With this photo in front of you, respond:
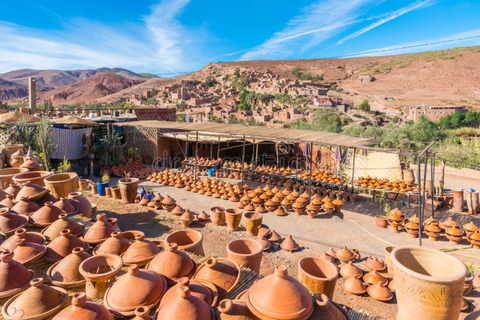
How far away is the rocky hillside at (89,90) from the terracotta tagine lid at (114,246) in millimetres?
65093

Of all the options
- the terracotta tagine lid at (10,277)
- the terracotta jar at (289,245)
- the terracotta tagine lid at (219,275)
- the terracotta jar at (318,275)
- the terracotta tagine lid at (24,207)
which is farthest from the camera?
the terracotta jar at (289,245)

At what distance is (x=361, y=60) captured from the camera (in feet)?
253

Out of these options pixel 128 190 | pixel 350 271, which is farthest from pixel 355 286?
pixel 128 190

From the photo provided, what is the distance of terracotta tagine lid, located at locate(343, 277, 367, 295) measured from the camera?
380 cm

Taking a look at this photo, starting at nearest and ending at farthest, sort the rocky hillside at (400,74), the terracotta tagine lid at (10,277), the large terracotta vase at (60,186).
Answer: the terracotta tagine lid at (10,277), the large terracotta vase at (60,186), the rocky hillside at (400,74)

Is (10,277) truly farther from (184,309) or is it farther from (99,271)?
(184,309)

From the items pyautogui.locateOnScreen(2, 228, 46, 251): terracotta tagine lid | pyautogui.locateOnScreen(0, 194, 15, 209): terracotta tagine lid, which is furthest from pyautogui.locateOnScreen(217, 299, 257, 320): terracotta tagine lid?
pyautogui.locateOnScreen(0, 194, 15, 209): terracotta tagine lid

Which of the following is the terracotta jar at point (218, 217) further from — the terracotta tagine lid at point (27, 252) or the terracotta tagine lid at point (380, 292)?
Result: the terracotta tagine lid at point (27, 252)

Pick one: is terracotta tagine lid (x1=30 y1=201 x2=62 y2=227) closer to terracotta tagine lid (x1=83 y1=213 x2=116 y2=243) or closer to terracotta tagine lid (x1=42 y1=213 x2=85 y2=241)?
terracotta tagine lid (x1=42 y1=213 x2=85 y2=241)

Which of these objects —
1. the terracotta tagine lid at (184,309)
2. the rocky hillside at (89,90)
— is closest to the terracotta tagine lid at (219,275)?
the terracotta tagine lid at (184,309)

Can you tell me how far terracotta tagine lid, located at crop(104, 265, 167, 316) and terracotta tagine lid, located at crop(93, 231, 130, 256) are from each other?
2.57 feet

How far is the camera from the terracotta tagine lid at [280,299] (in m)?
1.82

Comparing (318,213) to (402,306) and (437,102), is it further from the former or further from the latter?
(437,102)

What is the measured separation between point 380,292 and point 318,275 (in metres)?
1.20
